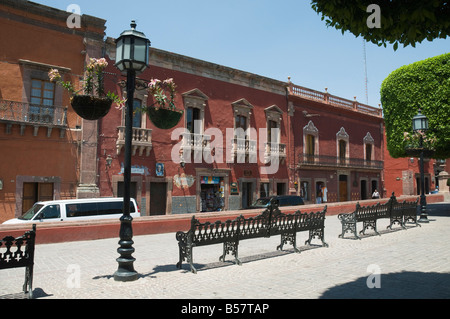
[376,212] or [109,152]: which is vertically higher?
[109,152]

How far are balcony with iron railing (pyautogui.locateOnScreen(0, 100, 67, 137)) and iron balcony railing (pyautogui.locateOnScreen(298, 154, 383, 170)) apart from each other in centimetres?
1716

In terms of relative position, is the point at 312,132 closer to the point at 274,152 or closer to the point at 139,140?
the point at 274,152

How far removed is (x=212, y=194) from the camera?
72.1 feet

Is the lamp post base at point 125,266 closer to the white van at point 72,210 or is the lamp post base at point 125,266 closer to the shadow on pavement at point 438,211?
the white van at point 72,210

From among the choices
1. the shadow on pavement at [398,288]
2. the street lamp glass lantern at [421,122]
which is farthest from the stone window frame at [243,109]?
the shadow on pavement at [398,288]

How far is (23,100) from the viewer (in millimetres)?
15766

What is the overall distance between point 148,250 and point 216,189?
13.1m

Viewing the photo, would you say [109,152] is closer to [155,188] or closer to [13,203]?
[155,188]

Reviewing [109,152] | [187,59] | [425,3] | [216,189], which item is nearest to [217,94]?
[187,59]

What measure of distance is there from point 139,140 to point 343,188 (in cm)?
1923

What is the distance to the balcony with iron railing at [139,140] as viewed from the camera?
18.0 meters

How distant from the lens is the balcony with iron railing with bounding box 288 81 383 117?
27.6 metres

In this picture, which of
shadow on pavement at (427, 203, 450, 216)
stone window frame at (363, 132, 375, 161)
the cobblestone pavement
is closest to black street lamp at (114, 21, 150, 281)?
the cobblestone pavement

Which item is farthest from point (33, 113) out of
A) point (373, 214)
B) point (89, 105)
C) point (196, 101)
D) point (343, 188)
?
point (343, 188)
